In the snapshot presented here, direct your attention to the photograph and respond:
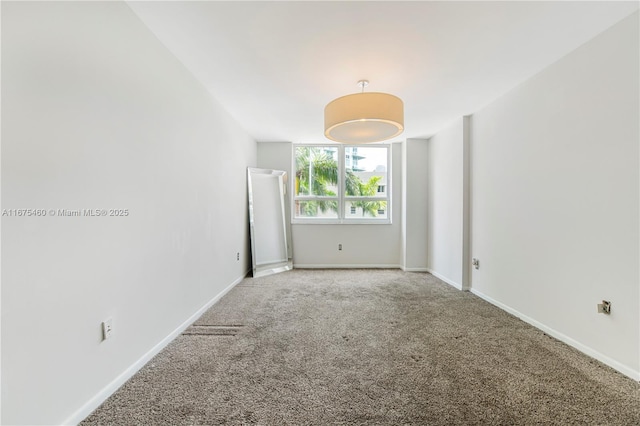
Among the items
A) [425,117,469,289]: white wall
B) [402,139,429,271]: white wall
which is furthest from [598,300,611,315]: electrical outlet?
[402,139,429,271]: white wall

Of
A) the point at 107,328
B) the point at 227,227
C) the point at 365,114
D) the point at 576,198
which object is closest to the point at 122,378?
the point at 107,328

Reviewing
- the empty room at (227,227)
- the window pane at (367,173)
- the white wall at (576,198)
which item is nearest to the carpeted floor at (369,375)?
the empty room at (227,227)

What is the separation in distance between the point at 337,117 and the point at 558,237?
2074 mm

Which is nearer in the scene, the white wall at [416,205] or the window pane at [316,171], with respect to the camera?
the white wall at [416,205]

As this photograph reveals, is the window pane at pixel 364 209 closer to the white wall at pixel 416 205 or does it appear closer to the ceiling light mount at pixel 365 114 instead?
the white wall at pixel 416 205

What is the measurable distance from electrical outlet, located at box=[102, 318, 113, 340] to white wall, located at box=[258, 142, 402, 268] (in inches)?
139

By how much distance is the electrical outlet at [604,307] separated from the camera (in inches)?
73.2

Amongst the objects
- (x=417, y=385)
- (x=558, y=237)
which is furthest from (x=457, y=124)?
(x=417, y=385)

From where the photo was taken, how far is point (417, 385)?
1633mm

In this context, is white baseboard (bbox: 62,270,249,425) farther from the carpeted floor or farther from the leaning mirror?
the leaning mirror

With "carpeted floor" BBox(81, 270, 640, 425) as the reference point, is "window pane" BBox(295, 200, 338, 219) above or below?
above

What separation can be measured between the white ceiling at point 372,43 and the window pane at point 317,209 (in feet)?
7.75

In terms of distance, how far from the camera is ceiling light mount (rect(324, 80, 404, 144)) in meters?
2.15

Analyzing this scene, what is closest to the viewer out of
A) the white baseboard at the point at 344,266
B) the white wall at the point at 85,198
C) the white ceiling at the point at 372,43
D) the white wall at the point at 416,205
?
the white wall at the point at 85,198
